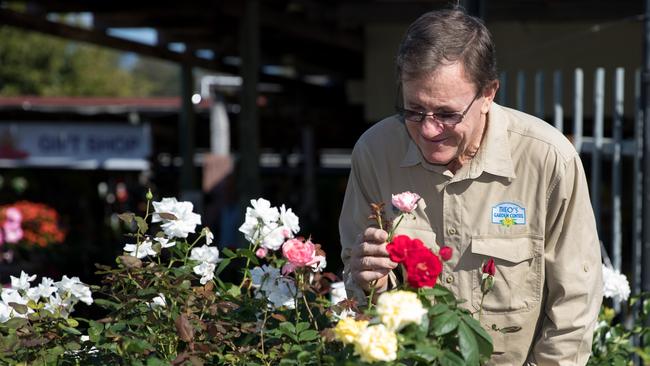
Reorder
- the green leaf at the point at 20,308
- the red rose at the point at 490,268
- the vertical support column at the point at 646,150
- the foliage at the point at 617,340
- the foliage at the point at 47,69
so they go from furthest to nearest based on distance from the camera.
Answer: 1. the foliage at the point at 47,69
2. the vertical support column at the point at 646,150
3. the foliage at the point at 617,340
4. the green leaf at the point at 20,308
5. the red rose at the point at 490,268

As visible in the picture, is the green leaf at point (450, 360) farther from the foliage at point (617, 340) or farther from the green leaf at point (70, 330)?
the foliage at point (617, 340)

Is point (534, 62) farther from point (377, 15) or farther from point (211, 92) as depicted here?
point (211, 92)

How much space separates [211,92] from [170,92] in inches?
2607

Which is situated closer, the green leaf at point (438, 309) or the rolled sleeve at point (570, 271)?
the green leaf at point (438, 309)

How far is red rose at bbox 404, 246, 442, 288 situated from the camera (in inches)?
69.7

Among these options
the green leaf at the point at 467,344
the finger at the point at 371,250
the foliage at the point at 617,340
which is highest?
the finger at the point at 371,250

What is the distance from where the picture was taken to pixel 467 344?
1.83 metres

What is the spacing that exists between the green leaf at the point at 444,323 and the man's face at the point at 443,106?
38 centimetres

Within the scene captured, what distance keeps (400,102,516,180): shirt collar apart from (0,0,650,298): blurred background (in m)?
1.18

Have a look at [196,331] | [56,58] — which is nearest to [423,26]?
[196,331]

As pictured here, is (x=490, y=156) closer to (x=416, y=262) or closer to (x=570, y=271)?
(x=570, y=271)

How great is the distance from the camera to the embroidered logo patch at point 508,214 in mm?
2180

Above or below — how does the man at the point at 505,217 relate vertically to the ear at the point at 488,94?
below

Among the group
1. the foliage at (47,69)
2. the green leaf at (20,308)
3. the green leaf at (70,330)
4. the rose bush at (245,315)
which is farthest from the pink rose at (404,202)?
the foliage at (47,69)
